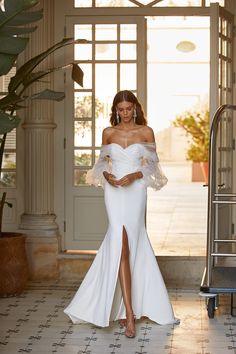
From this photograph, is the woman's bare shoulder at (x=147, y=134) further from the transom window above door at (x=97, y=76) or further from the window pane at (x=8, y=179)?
the window pane at (x=8, y=179)

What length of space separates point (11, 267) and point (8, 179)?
3.99 ft

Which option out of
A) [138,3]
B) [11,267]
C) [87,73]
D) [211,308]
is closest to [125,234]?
[211,308]

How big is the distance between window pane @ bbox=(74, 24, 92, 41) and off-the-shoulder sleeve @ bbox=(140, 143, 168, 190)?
2274 mm

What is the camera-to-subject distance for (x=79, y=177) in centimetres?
806

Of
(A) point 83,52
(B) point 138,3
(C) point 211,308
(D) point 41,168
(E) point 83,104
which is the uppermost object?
(B) point 138,3

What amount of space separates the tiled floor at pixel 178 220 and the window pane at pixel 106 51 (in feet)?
6.64

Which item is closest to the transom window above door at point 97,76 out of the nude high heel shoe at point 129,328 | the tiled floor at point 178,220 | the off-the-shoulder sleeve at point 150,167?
the tiled floor at point 178,220

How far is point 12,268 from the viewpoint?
23.7 feet

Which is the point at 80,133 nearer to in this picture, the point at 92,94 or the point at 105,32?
→ the point at 92,94

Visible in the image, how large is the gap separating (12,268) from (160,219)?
5.27m

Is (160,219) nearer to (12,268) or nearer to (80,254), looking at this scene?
(80,254)

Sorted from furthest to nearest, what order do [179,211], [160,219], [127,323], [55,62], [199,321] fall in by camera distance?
[179,211], [160,219], [55,62], [199,321], [127,323]

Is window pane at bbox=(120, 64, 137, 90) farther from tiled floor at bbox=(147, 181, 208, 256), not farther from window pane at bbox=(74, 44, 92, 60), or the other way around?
tiled floor at bbox=(147, 181, 208, 256)

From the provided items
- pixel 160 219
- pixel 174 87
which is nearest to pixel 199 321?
pixel 160 219
